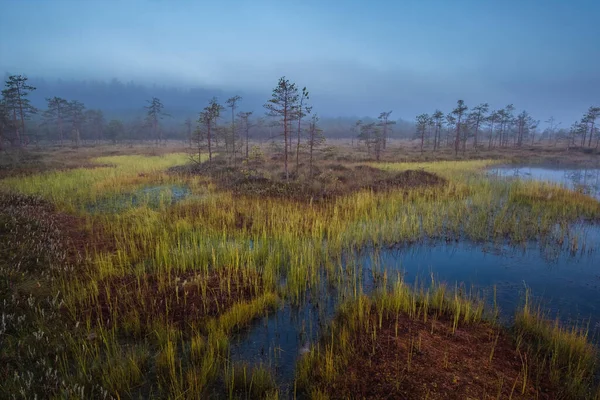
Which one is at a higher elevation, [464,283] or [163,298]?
[163,298]

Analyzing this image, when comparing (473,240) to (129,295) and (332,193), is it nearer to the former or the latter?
(332,193)

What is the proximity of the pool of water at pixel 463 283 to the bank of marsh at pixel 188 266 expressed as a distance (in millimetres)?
235

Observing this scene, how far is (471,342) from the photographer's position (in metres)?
4.24

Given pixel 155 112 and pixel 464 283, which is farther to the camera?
pixel 155 112

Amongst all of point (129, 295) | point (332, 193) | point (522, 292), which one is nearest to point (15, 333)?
point (129, 295)

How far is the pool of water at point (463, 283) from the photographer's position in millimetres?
4598

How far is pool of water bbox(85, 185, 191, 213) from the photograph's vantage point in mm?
12555

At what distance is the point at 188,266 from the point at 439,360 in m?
5.76

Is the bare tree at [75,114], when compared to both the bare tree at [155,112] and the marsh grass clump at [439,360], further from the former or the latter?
the marsh grass clump at [439,360]

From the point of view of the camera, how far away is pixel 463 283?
21.9 ft

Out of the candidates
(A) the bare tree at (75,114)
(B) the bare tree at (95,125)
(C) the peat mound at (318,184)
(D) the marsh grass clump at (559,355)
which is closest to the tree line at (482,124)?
(C) the peat mound at (318,184)

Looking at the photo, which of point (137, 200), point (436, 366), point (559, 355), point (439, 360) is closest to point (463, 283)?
point (559, 355)

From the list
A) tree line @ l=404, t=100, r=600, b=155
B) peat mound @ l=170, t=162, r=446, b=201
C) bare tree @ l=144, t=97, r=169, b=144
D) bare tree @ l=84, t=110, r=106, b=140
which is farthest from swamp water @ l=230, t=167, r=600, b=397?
bare tree @ l=84, t=110, r=106, b=140

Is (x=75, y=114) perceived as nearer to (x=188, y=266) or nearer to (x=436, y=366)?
(x=188, y=266)
